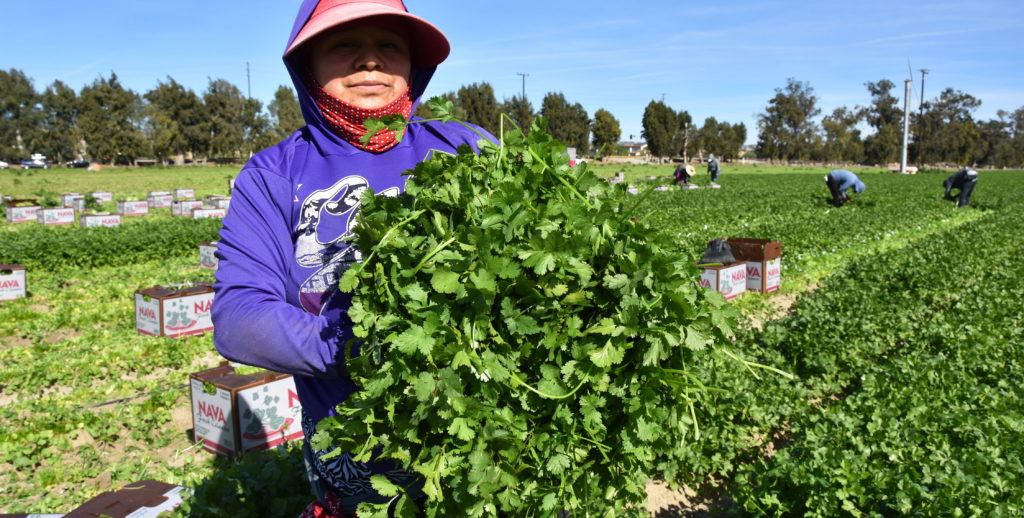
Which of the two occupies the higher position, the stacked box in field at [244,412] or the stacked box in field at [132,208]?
the stacked box in field at [132,208]

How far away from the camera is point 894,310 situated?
7.75m

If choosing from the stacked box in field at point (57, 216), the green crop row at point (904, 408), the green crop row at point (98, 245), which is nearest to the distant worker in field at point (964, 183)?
the green crop row at point (904, 408)

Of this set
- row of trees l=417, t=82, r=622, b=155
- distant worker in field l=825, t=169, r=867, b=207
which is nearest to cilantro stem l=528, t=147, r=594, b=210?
distant worker in field l=825, t=169, r=867, b=207

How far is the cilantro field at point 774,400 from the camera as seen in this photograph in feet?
11.4

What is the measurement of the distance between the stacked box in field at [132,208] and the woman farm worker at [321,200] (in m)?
23.8

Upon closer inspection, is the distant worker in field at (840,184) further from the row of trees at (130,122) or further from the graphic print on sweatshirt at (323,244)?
the row of trees at (130,122)

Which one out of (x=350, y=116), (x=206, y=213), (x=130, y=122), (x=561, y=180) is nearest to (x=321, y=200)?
(x=350, y=116)

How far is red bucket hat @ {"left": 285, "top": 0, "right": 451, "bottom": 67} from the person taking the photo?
72.6 inches

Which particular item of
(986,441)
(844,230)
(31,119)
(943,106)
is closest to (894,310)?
(986,441)

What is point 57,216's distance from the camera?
62.3ft

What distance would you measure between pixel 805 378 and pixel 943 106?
13381 centimetres

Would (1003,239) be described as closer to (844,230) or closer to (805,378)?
(844,230)

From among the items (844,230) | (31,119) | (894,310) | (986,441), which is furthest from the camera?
(31,119)

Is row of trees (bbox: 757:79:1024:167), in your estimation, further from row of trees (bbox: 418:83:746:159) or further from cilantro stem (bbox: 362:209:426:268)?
cilantro stem (bbox: 362:209:426:268)
